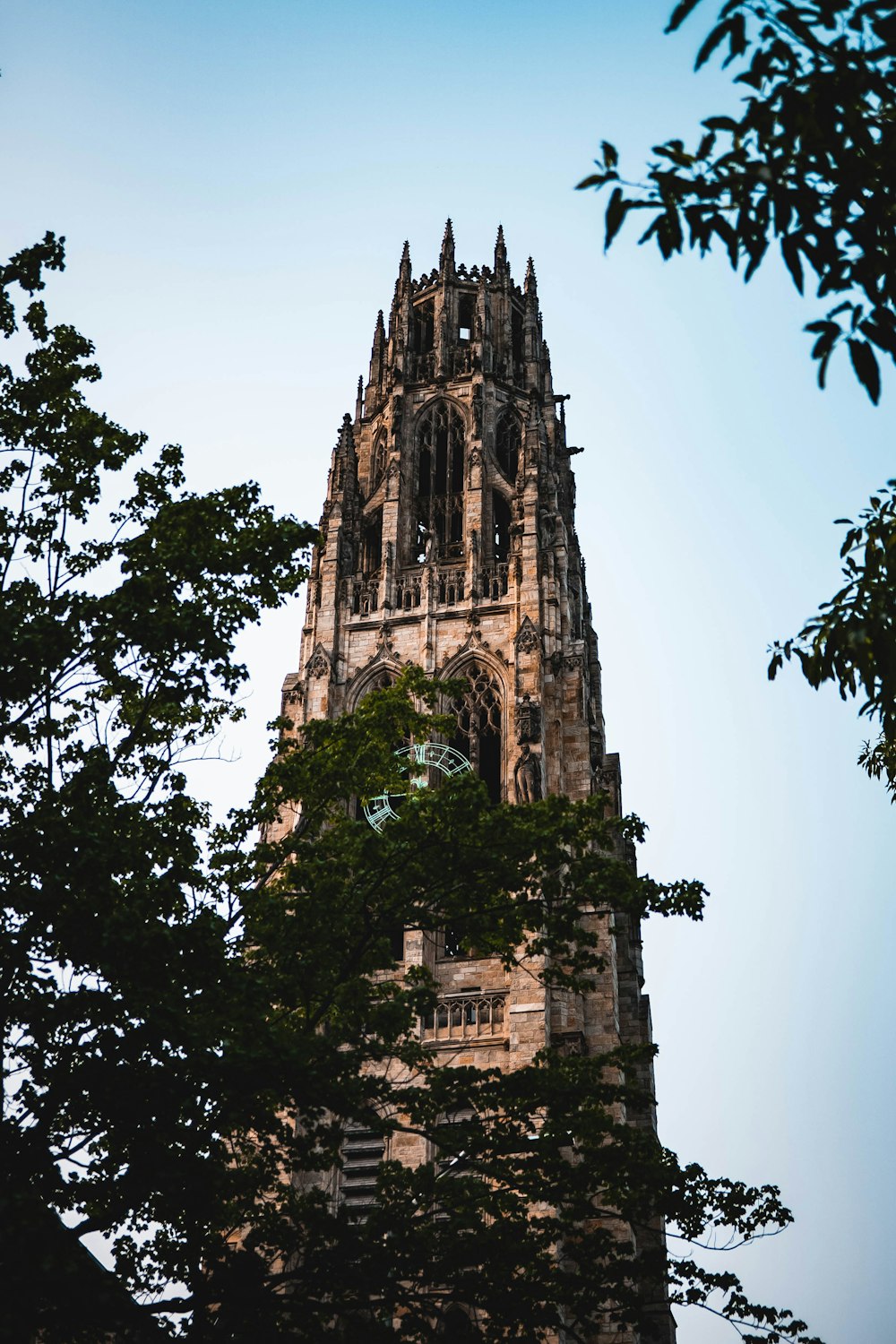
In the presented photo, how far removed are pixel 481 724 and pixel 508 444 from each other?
40.9 ft

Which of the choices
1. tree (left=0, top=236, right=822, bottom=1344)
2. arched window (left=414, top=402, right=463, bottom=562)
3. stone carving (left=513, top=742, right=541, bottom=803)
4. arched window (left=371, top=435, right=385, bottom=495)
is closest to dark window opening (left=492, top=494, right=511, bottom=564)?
arched window (left=414, top=402, right=463, bottom=562)

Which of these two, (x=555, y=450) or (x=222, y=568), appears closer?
(x=222, y=568)

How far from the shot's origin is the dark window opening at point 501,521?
44188 mm

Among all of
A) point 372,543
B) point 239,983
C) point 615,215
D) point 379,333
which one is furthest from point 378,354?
point 615,215

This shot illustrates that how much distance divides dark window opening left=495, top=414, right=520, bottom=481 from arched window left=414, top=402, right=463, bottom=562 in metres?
1.28

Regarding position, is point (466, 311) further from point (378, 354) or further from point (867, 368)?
point (867, 368)

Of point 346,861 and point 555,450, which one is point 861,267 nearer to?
point 346,861

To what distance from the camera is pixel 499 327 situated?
4969 centimetres

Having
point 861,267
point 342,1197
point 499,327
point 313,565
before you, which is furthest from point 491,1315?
point 499,327

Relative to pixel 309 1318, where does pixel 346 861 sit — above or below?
above

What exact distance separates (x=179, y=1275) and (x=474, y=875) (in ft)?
15.6

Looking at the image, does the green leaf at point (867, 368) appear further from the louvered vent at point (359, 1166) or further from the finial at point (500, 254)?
the finial at point (500, 254)

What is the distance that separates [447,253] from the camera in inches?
2050

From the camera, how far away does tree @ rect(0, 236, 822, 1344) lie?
11305 mm
